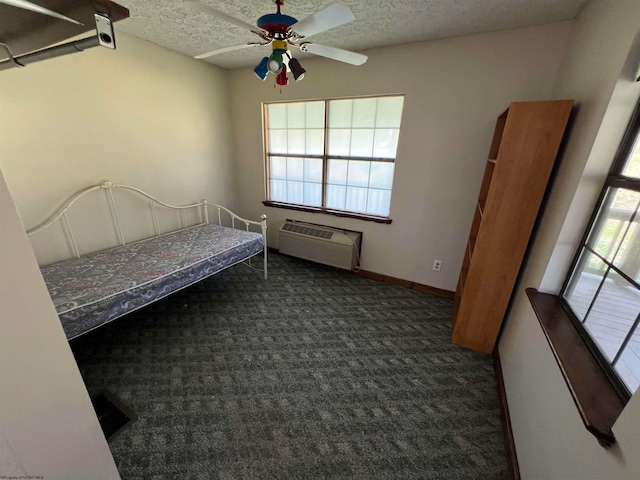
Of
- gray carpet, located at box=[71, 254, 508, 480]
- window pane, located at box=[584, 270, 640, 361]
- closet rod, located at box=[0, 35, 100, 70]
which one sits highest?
closet rod, located at box=[0, 35, 100, 70]

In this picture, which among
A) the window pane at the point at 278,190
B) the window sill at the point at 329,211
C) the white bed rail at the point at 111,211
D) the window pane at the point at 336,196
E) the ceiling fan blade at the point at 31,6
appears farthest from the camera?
the window pane at the point at 278,190

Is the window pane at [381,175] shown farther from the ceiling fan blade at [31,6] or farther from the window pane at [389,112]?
the ceiling fan blade at [31,6]

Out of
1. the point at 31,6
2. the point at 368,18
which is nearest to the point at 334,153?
the point at 368,18

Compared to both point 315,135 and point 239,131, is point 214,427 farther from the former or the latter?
point 239,131

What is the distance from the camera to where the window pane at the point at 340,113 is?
2680 millimetres

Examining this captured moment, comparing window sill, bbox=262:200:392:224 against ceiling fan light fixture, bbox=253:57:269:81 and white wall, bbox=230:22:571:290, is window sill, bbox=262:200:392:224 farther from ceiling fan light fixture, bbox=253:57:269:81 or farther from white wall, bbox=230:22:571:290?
ceiling fan light fixture, bbox=253:57:269:81

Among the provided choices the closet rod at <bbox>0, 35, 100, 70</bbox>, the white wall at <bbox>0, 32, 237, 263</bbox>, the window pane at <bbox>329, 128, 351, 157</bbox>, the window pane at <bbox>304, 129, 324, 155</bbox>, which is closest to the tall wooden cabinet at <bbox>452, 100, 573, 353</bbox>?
the window pane at <bbox>329, 128, 351, 157</bbox>

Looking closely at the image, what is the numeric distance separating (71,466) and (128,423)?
654mm

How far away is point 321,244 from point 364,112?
1482 millimetres

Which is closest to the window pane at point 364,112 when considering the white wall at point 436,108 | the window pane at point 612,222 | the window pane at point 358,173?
the white wall at point 436,108

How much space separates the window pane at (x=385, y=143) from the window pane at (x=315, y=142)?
641mm

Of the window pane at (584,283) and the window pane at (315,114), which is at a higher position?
the window pane at (315,114)

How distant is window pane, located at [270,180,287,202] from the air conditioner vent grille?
404 millimetres

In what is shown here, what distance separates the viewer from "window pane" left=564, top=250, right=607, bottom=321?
1.13 meters
